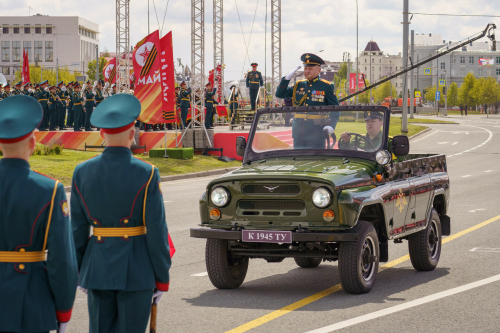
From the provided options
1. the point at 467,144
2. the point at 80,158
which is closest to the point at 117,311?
the point at 80,158

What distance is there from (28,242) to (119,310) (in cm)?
75

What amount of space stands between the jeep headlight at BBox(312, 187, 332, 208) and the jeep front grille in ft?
0.64

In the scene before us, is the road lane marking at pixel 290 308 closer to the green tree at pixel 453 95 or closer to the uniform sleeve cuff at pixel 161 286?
the uniform sleeve cuff at pixel 161 286

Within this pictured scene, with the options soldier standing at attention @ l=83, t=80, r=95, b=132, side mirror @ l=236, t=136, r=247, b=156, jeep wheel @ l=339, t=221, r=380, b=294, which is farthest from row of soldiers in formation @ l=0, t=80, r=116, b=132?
jeep wheel @ l=339, t=221, r=380, b=294

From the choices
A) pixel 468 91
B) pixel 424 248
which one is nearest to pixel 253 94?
pixel 424 248

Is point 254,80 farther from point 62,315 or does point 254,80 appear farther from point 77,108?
point 62,315

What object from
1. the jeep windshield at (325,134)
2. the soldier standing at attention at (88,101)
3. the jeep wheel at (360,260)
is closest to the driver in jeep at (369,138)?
the jeep windshield at (325,134)

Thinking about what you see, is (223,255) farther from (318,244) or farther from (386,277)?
(386,277)

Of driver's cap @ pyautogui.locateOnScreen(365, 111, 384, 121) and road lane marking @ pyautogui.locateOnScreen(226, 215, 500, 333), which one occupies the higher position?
driver's cap @ pyautogui.locateOnScreen(365, 111, 384, 121)

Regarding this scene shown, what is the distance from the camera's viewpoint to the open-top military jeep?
717 cm

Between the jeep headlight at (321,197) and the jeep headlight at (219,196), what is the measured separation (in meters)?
0.91

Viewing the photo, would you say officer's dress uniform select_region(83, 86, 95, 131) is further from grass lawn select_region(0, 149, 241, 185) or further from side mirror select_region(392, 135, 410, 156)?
side mirror select_region(392, 135, 410, 156)

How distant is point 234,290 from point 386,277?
1.85 metres

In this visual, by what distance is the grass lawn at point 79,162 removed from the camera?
21.8 m
